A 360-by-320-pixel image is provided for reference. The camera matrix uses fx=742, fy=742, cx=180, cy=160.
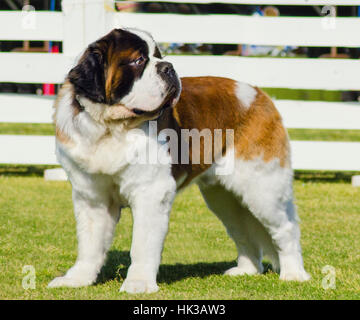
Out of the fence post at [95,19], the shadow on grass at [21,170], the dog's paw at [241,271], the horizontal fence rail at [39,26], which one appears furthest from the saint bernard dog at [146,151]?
the shadow on grass at [21,170]

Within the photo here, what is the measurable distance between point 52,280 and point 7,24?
4851 mm

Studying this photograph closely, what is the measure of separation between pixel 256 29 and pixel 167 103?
15.2ft

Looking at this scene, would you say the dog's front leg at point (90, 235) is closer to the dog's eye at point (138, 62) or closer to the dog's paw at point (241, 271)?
the dog's eye at point (138, 62)

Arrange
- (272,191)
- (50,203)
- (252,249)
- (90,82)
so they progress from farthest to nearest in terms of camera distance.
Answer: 1. (50,203)
2. (252,249)
3. (272,191)
4. (90,82)

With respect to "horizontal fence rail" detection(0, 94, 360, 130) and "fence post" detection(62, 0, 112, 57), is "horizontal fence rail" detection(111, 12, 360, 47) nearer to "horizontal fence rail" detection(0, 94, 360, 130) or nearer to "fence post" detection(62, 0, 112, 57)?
"fence post" detection(62, 0, 112, 57)

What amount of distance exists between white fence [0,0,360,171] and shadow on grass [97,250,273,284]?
10.7 ft

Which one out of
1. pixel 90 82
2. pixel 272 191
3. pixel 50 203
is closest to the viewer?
pixel 90 82

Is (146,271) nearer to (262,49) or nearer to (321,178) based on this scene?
(321,178)

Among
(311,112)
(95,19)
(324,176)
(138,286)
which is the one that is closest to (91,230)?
(138,286)

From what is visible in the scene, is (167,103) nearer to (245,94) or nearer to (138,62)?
(138,62)

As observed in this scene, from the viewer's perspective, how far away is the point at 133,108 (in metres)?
3.80

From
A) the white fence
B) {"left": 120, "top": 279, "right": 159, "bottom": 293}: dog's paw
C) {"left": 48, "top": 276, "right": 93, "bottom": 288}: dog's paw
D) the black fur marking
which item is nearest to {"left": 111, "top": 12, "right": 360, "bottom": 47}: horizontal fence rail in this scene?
the white fence

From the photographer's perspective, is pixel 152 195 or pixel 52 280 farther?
pixel 52 280

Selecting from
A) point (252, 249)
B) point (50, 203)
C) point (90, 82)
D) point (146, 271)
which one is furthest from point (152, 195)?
point (50, 203)
